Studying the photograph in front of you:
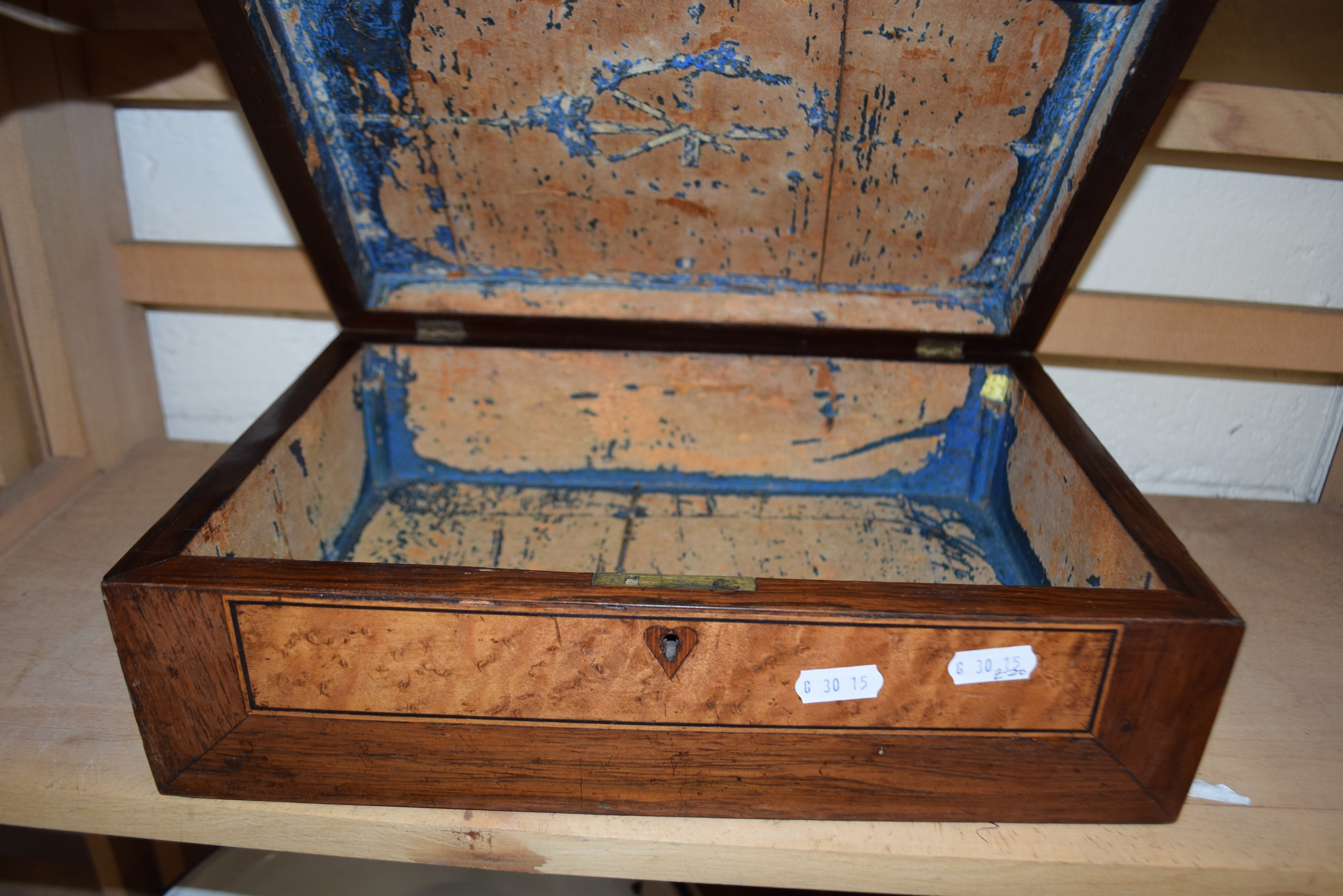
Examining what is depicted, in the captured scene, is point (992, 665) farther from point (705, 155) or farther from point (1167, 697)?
point (705, 155)

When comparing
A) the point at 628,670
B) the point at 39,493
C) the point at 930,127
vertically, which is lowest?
the point at 628,670

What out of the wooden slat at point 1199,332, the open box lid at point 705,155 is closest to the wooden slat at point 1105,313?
the wooden slat at point 1199,332

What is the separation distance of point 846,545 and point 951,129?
2.14ft

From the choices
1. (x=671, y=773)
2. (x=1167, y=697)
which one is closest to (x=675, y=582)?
(x=671, y=773)

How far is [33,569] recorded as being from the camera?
1.32m

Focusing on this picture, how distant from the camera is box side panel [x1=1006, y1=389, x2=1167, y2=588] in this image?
0.98m

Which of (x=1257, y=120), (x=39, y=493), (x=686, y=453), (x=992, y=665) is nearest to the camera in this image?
(x=992, y=665)

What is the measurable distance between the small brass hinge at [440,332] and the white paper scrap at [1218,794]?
1.20 m

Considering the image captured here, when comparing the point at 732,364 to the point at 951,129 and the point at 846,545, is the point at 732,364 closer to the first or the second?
the point at 846,545

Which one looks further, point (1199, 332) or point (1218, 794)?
point (1199, 332)

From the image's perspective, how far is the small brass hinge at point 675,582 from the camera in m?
0.84

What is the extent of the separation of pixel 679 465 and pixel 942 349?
1.63 ft


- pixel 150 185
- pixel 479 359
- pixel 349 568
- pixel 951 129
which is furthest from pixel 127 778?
pixel 951 129

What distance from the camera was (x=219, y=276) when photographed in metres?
1.59
